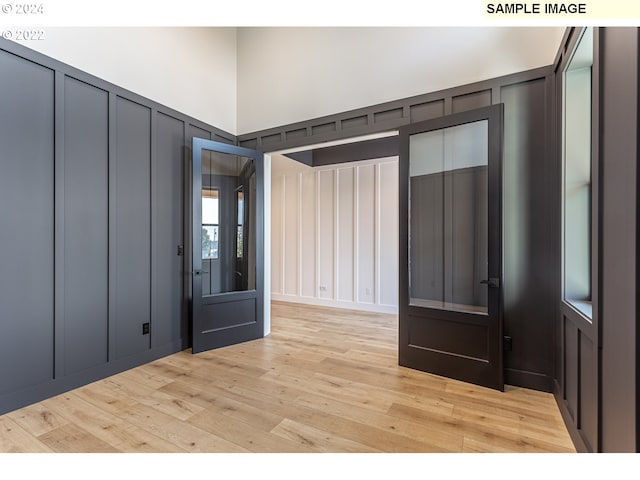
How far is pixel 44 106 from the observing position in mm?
2244

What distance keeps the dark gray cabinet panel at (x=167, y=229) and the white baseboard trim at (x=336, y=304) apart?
111 inches

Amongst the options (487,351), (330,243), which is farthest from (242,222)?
(487,351)

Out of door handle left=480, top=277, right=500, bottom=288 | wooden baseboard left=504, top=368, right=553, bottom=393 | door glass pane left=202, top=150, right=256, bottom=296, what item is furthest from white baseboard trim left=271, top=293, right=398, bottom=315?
door handle left=480, top=277, right=500, bottom=288

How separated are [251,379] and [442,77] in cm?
334

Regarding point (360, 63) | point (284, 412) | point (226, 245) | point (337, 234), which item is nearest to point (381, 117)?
point (360, 63)

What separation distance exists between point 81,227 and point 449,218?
3.27m

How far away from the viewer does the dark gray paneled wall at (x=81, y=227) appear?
82.9 inches

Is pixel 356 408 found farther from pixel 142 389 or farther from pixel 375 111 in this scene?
pixel 375 111

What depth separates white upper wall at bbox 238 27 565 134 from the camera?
2551 mm

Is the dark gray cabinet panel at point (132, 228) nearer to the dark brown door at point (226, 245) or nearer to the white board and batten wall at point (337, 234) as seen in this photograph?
the dark brown door at point (226, 245)

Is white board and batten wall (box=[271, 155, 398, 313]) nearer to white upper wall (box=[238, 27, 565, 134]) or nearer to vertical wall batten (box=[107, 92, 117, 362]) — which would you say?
white upper wall (box=[238, 27, 565, 134])

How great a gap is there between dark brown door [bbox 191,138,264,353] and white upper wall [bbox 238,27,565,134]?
740 mm
